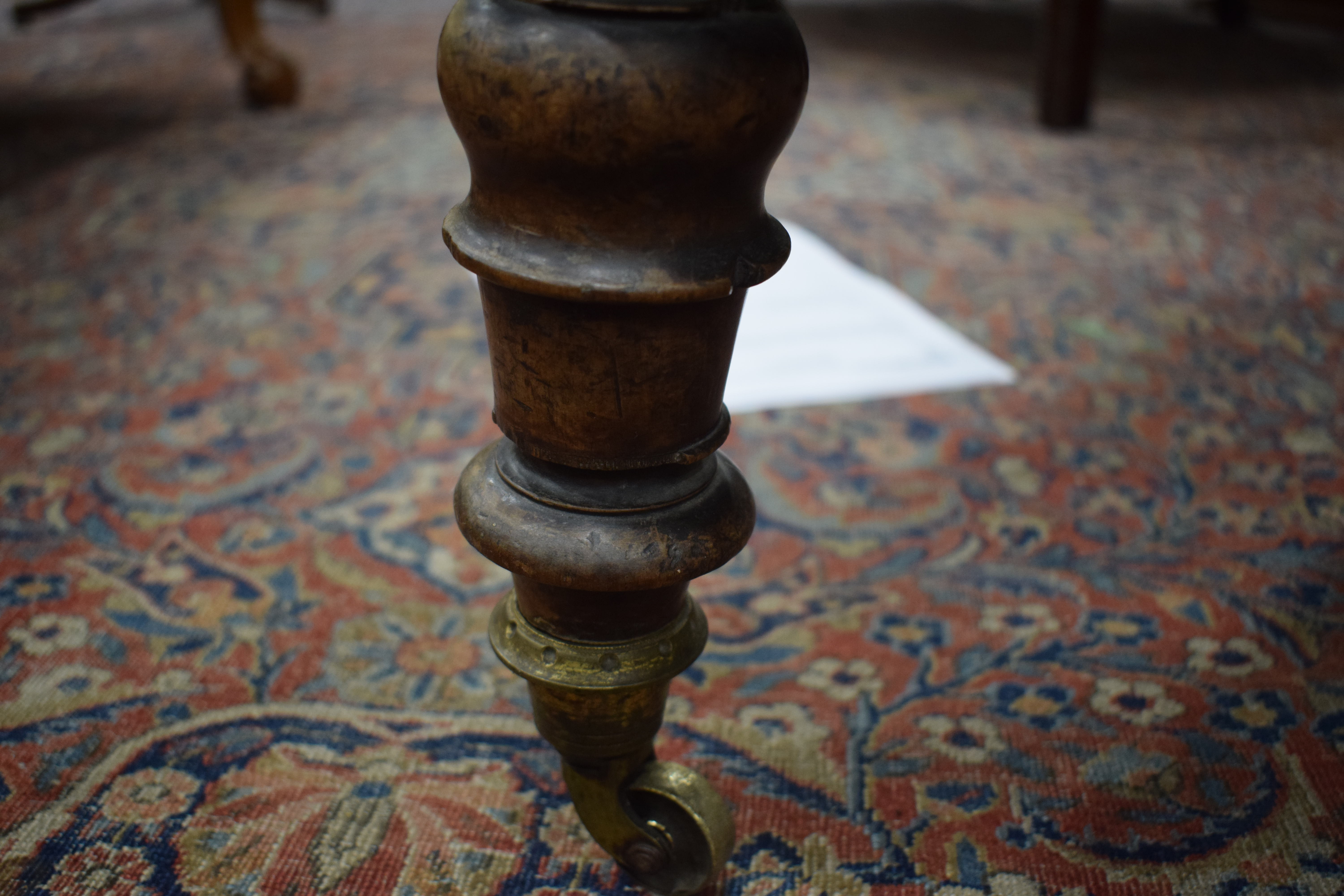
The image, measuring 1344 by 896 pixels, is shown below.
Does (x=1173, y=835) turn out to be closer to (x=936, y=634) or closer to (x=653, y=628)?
(x=936, y=634)

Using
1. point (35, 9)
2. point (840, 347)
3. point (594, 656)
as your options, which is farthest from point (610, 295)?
point (35, 9)

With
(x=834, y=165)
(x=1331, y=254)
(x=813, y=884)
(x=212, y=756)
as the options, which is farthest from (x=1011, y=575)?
(x=834, y=165)

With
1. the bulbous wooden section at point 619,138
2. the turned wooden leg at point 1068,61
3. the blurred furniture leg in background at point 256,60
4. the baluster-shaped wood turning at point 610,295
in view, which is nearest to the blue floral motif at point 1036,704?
the baluster-shaped wood turning at point 610,295

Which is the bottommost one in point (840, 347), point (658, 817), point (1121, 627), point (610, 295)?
point (840, 347)

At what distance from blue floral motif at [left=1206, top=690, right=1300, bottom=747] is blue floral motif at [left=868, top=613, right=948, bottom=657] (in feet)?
0.90

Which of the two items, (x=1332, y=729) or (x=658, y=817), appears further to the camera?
(x=1332, y=729)

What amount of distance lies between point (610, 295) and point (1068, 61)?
10.0ft

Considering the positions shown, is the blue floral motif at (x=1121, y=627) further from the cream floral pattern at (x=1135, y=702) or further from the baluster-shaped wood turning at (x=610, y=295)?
the baluster-shaped wood turning at (x=610, y=295)

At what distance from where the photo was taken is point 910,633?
127 cm

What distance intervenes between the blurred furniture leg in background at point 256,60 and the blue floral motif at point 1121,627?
9.62ft

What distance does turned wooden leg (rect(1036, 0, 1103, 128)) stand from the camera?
314cm

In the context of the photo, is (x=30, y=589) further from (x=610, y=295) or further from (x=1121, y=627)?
(x=1121, y=627)

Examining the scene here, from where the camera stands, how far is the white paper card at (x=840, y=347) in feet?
6.19

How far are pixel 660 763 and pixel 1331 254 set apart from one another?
2.15 meters
